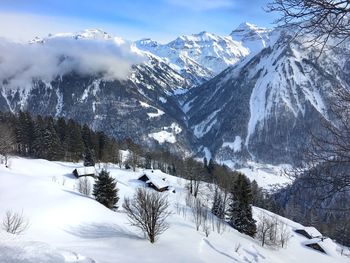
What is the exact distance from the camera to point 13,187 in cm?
4847

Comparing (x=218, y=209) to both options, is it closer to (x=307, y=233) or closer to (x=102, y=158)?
(x=307, y=233)

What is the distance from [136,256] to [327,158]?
2162 centimetres

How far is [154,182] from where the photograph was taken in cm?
8544

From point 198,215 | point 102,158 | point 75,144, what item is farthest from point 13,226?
point 102,158

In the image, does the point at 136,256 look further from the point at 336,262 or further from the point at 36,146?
the point at 36,146

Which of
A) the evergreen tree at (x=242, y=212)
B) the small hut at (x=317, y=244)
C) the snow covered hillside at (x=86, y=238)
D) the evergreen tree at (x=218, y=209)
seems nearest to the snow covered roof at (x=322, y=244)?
the small hut at (x=317, y=244)

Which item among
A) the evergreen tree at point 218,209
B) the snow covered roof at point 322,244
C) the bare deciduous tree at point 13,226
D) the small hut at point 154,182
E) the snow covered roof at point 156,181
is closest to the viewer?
the bare deciduous tree at point 13,226

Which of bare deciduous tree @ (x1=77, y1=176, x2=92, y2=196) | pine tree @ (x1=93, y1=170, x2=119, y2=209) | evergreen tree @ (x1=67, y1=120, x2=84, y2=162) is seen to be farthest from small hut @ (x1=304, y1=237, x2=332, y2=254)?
evergreen tree @ (x1=67, y1=120, x2=84, y2=162)

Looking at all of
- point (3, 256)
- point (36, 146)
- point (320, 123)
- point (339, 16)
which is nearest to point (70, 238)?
point (3, 256)

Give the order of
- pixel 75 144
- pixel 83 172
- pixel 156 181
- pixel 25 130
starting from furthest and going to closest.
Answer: pixel 75 144 → pixel 25 130 → pixel 156 181 → pixel 83 172

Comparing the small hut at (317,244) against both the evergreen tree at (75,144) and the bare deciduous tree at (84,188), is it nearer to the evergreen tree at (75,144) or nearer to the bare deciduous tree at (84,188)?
the bare deciduous tree at (84,188)

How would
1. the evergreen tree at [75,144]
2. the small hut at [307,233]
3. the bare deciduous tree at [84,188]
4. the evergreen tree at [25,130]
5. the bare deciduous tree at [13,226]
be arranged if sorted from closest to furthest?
the bare deciduous tree at [13,226]
the bare deciduous tree at [84,188]
the small hut at [307,233]
the evergreen tree at [25,130]
the evergreen tree at [75,144]

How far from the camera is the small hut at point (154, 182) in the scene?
8338cm

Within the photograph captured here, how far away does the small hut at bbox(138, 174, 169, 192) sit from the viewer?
8338cm
